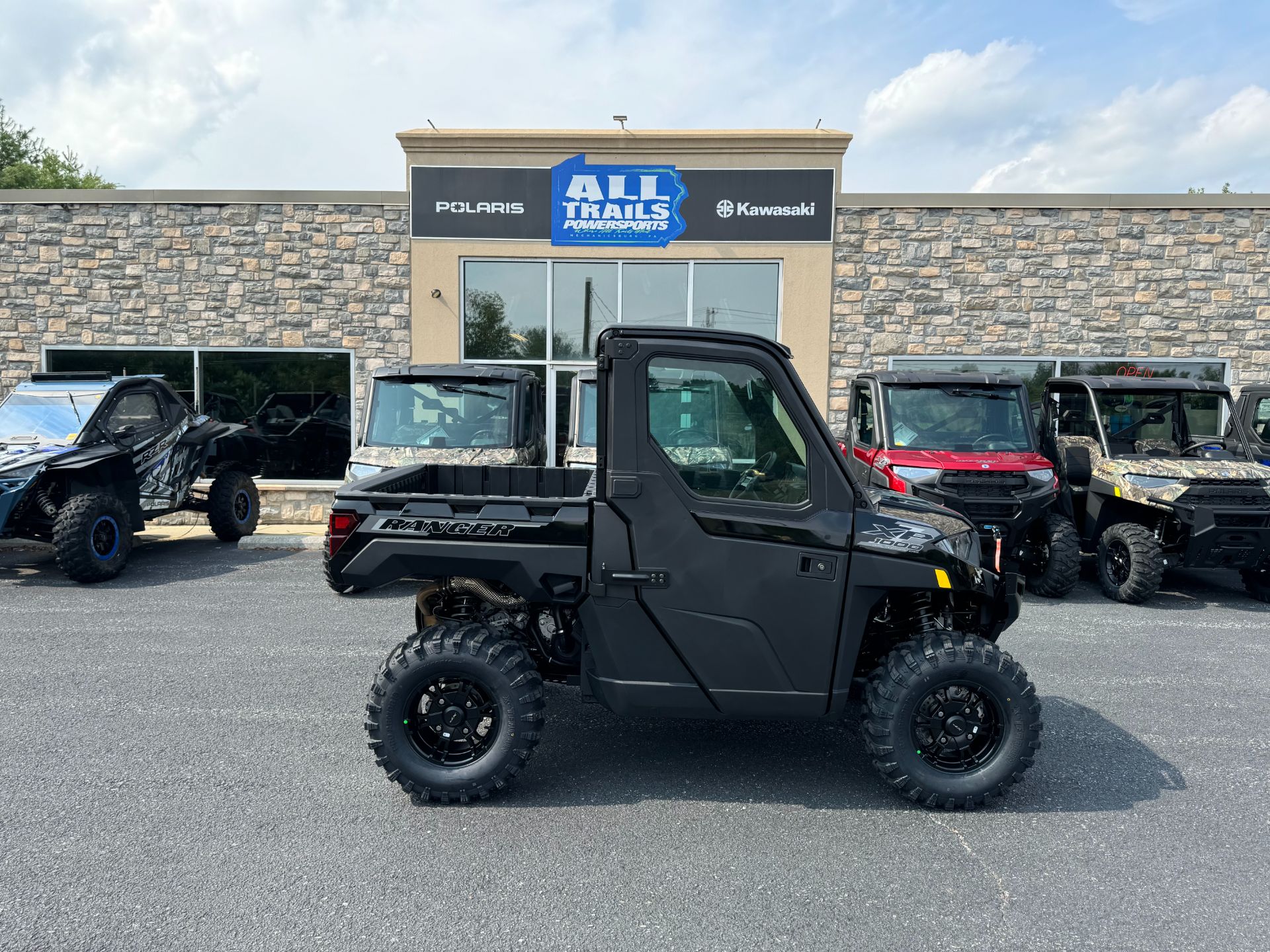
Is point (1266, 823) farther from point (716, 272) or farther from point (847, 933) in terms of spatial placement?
point (716, 272)

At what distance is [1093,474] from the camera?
877 centimetres

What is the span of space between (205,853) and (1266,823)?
15.1 ft

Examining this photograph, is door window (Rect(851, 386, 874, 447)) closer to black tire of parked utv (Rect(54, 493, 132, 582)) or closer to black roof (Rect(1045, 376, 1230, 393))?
black roof (Rect(1045, 376, 1230, 393))

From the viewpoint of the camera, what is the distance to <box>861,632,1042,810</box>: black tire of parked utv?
380 centimetres

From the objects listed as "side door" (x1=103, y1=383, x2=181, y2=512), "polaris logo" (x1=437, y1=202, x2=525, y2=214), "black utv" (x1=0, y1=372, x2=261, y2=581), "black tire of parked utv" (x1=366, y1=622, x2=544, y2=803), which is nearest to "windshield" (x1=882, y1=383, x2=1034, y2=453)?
"black tire of parked utv" (x1=366, y1=622, x2=544, y2=803)

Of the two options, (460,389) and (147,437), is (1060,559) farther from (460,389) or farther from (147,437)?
(147,437)

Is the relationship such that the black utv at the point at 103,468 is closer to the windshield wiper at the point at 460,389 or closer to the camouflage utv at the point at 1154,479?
the windshield wiper at the point at 460,389

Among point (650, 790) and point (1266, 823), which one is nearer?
point (1266, 823)

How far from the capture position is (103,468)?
895 centimetres

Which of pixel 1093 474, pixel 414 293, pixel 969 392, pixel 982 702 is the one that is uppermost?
pixel 414 293

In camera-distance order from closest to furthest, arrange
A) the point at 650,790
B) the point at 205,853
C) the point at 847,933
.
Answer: the point at 847,933, the point at 205,853, the point at 650,790

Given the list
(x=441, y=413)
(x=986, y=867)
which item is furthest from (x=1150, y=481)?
(x=441, y=413)

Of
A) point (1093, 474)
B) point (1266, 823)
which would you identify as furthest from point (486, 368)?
point (1266, 823)

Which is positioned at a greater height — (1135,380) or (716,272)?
(716,272)
